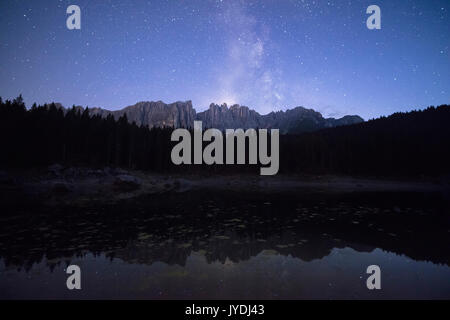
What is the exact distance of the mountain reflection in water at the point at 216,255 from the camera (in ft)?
24.7

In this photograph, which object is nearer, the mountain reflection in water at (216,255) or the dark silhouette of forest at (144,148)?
the mountain reflection in water at (216,255)

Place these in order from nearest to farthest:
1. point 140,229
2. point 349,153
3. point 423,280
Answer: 1. point 423,280
2. point 140,229
3. point 349,153

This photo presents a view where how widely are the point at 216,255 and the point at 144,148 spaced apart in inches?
2707

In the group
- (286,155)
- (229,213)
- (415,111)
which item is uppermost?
(415,111)

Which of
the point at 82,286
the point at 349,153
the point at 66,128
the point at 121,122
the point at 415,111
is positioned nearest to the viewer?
the point at 82,286

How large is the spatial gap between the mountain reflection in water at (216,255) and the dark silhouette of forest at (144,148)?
40.5 metres

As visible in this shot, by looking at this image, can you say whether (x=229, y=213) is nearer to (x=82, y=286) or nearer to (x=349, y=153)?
(x=82, y=286)

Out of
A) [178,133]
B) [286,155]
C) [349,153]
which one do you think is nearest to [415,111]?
[349,153]

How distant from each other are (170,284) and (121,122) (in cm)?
7714

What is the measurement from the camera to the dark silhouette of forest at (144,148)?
47875 millimetres

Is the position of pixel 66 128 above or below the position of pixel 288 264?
above

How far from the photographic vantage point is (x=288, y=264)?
9836 mm

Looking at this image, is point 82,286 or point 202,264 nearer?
point 82,286

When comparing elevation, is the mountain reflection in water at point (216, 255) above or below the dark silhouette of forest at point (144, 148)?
below
